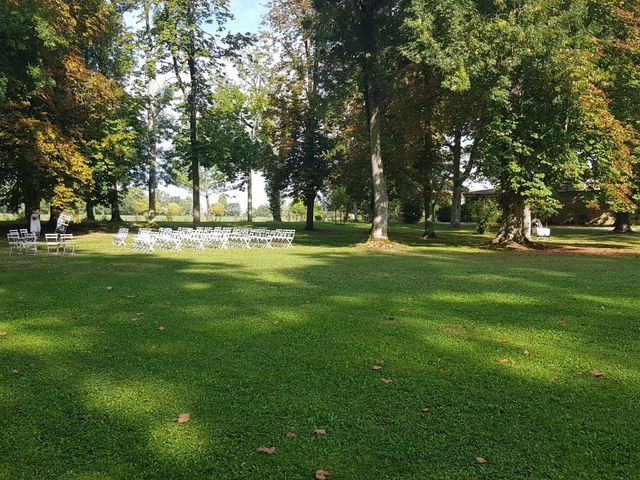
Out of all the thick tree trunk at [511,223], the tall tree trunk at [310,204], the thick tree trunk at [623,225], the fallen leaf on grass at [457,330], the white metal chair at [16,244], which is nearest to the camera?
the fallen leaf on grass at [457,330]

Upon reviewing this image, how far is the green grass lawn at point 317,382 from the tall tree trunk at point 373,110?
1410 centimetres

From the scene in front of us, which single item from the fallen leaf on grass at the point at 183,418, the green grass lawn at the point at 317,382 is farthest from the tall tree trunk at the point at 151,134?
the fallen leaf on grass at the point at 183,418

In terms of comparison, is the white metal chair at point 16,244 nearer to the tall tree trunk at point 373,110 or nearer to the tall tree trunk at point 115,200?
the tall tree trunk at point 373,110

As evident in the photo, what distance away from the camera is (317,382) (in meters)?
5.20

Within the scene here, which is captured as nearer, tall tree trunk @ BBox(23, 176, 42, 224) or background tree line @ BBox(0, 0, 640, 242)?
background tree line @ BBox(0, 0, 640, 242)

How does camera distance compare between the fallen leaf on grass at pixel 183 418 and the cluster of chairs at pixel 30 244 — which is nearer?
the fallen leaf on grass at pixel 183 418

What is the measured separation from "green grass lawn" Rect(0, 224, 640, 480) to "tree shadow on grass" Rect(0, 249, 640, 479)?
0.02m

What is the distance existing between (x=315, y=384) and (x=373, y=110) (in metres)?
20.7

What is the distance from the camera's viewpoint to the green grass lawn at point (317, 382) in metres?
3.68

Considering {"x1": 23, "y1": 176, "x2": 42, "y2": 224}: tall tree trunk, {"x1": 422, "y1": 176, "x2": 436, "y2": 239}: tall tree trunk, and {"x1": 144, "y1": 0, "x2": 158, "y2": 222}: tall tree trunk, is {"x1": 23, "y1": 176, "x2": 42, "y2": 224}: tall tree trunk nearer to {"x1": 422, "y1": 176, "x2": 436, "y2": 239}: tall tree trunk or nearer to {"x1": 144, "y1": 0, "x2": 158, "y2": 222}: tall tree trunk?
{"x1": 144, "y1": 0, "x2": 158, "y2": 222}: tall tree trunk

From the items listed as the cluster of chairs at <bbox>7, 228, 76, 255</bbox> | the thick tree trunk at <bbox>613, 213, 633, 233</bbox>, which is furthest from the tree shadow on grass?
the thick tree trunk at <bbox>613, 213, 633, 233</bbox>

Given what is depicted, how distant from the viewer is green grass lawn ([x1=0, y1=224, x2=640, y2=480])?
3.68m

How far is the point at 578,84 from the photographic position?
18.7 metres

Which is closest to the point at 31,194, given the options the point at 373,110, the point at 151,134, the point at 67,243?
the point at 151,134
